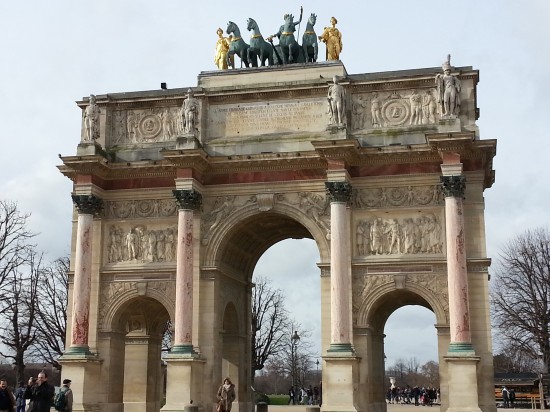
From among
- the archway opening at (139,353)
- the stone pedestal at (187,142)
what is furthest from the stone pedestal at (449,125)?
the archway opening at (139,353)

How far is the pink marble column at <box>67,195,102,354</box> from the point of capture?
27.7m

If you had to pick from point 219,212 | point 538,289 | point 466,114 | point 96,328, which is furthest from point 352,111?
point 538,289

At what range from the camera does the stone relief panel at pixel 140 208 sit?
29094mm

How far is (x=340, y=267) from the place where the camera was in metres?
26.5

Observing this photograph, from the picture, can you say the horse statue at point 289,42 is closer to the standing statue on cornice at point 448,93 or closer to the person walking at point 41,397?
the standing statue on cornice at point 448,93

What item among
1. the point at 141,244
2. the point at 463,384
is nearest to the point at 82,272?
the point at 141,244

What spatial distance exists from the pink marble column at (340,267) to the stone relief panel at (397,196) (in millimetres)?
781

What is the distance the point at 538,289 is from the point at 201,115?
26.0 meters

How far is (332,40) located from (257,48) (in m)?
2.81

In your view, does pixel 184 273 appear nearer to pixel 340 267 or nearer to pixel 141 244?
pixel 141 244

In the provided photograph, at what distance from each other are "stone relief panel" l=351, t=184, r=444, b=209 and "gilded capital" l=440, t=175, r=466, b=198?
2.37ft

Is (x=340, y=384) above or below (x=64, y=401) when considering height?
above

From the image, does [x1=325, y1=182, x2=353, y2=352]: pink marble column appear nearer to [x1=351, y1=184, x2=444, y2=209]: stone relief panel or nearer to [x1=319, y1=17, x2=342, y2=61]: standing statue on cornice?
[x1=351, y1=184, x2=444, y2=209]: stone relief panel

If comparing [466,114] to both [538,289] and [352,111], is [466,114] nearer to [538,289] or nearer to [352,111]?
[352,111]
